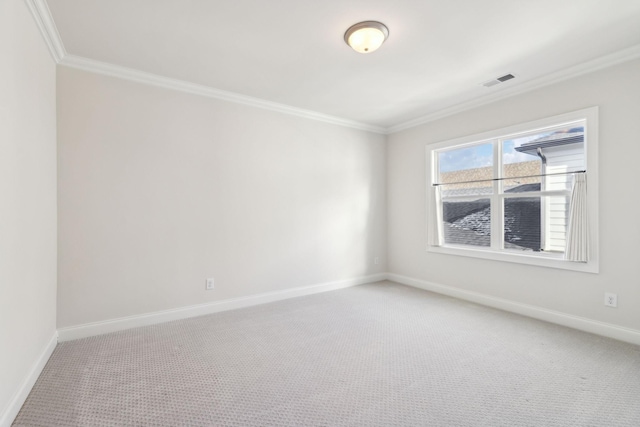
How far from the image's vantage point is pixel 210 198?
138 inches

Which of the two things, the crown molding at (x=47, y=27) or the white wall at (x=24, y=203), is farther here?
the crown molding at (x=47, y=27)

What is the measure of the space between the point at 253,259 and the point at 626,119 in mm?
4093

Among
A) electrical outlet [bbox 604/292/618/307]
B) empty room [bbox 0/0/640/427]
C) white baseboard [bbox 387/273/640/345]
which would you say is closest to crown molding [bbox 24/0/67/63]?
empty room [bbox 0/0/640/427]

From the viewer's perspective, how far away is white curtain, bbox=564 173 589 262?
9.68ft

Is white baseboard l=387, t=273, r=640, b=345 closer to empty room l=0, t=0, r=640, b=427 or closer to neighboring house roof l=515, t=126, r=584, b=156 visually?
empty room l=0, t=0, r=640, b=427

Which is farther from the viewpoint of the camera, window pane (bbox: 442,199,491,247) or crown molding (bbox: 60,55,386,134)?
window pane (bbox: 442,199,491,247)

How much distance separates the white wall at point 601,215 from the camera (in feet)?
8.88

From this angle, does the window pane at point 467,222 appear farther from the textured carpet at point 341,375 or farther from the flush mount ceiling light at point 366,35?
the flush mount ceiling light at point 366,35

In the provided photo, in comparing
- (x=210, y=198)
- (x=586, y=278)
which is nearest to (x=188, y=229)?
(x=210, y=198)

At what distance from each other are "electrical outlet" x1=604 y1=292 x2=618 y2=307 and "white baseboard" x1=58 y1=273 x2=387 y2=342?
116 inches

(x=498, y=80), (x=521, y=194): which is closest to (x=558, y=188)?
(x=521, y=194)

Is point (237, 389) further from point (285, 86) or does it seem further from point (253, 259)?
point (285, 86)

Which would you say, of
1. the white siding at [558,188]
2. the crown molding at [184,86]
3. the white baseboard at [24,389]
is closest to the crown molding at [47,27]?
the crown molding at [184,86]

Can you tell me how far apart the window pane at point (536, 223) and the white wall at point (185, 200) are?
7.11 ft
